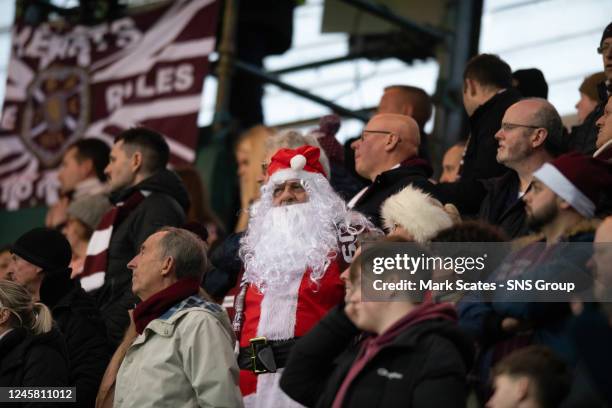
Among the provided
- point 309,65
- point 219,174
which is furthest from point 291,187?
point 309,65

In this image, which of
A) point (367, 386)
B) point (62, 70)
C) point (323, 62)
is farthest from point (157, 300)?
point (323, 62)

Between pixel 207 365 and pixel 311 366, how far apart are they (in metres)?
0.70

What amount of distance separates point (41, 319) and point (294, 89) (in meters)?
5.72

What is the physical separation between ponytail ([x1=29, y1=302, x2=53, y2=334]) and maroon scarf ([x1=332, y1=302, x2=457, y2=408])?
1843mm

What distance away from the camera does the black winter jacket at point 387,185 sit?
6672 mm

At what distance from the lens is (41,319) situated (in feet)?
20.8

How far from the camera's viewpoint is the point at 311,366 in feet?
17.0

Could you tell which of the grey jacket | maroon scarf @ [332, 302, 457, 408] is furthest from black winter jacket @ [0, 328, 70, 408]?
maroon scarf @ [332, 302, 457, 408]

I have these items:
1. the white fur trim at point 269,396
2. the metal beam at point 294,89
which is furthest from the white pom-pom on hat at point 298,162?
the metal beam at point 294,89

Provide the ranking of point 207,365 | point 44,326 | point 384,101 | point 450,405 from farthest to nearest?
point 384,101 < point 44,326 < point 207,365 < point 450,405

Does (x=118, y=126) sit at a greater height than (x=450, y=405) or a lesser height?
greater

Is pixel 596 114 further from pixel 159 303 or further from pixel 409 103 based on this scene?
pixel 159 303

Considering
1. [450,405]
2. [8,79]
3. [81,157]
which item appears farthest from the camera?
[8,79]

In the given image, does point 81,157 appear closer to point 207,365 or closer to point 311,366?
point 207,365
